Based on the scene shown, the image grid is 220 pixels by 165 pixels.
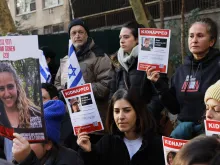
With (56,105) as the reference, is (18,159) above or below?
below

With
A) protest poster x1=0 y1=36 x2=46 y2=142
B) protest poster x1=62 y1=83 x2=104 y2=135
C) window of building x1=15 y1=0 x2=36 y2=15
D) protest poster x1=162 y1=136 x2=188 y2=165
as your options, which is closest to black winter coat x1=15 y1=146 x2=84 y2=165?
protest poster x1=0 y1=36 x2=46 y2=142

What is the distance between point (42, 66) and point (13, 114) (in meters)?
2.63

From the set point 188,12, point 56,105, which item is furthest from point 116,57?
point 188,12

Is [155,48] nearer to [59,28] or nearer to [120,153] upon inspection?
[120,153]

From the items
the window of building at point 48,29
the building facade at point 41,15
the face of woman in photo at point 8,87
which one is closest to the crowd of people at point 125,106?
the face of woman in photo at point 8,87

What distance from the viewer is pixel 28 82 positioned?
283 cm

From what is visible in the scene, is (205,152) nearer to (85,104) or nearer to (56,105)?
(56,105)

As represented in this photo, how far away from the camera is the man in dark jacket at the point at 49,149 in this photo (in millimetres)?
2857

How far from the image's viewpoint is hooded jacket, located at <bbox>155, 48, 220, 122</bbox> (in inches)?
148

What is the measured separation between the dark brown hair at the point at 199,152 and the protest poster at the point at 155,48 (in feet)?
7.06

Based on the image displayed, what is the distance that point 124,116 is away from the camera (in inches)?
149

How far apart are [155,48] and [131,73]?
2.14 feet

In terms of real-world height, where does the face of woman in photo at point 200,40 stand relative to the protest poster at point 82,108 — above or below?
above

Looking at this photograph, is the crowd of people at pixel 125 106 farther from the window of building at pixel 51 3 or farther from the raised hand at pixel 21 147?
the window of building at pixel 51 3
